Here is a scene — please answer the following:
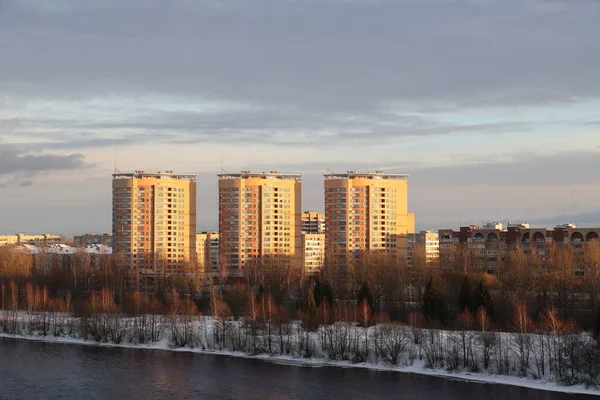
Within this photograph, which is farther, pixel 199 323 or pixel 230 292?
pixel 230 292

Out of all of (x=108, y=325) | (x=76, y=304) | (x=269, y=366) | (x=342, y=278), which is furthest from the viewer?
(x=342, y=278)

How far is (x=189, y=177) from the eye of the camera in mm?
74500

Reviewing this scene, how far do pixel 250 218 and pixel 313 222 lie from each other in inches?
1669

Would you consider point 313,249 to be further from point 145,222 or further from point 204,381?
point 204,381

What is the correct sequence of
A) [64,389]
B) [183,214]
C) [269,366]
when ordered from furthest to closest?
1. [183,214]
2. [269,366]
3. [64,389]

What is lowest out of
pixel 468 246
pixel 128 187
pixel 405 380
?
pixel 405 380

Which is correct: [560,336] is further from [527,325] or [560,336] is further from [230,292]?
[230,292]

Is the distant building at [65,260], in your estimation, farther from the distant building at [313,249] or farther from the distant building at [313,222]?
the distant building at [313,222]

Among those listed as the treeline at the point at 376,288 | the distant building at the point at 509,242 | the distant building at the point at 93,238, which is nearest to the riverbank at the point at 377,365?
the treeline at the point at 376,288

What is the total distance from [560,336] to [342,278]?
94.7ft

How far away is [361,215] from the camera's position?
7219 centimetres

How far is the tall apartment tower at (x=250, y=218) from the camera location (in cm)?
7069

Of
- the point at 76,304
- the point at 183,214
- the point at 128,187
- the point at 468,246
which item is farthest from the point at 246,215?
the point at 76,304

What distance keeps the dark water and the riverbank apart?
66 centimetres
